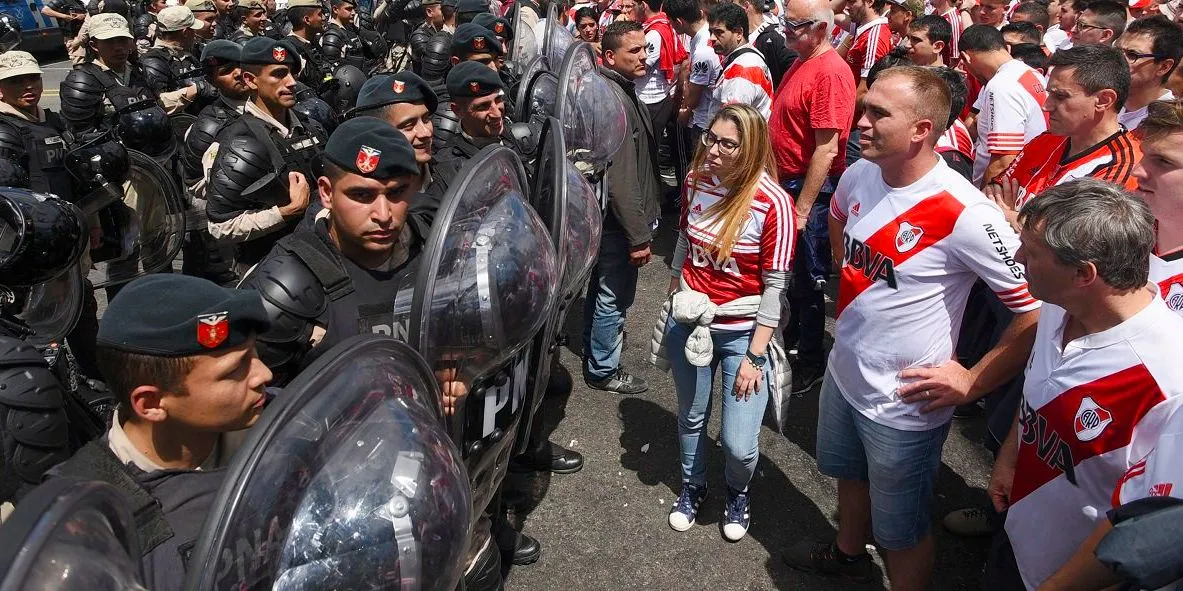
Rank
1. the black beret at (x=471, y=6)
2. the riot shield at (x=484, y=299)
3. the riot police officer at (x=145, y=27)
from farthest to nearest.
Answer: the riot police officer at (x=145, y=27) < the black beret at (x=471, y=6) < the riot shield at (x=484, y=299)

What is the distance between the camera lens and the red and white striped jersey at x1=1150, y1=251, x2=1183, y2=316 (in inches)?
102

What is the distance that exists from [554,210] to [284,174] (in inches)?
79.4

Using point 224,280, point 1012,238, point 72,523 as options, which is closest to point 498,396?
point 72,523

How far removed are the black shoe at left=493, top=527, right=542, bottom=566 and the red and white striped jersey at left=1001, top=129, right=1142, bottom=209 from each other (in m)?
2.59

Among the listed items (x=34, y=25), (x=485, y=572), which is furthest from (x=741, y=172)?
(x=34, y=25)

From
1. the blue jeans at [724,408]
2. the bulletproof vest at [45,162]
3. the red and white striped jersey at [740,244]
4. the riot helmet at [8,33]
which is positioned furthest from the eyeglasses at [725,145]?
the riot helmet at [8,33]

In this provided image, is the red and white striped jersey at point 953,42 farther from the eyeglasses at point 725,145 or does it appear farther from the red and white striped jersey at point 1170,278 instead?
the red and white striped jersey at point 1170,278

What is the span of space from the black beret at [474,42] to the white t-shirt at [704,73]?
76.6 inches

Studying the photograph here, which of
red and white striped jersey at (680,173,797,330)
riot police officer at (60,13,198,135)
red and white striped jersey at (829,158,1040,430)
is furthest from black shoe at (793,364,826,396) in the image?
riot police officer at (60,13,198,135)

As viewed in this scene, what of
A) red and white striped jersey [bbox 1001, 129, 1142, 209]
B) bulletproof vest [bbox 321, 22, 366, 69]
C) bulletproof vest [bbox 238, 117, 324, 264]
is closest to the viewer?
red and white striped jersey [bbox 1001, 129, 1142, 209]

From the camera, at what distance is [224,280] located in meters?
5.96

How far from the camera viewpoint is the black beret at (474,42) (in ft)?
18.1

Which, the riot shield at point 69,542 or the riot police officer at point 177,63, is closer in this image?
the riot shield at point 69,542

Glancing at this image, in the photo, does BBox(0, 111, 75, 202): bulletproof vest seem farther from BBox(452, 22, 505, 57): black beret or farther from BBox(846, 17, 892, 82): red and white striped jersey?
BBox(846, 17, 892, 82): red and white striped jersey
